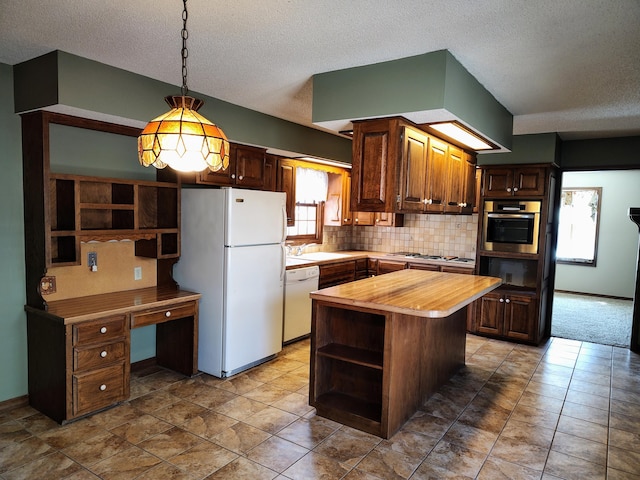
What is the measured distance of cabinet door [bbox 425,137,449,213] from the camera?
3500mm

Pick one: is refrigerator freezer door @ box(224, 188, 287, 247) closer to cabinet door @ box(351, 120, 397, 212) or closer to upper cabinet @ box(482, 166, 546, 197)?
cabinet door @ box(351, 120, 397, 212)

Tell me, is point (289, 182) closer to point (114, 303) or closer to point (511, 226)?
point (114, 303)

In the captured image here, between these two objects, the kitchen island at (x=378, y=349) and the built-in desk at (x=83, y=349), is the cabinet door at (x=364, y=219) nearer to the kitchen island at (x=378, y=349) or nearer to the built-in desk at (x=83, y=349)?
the kitchen island at (x=378, y=349)

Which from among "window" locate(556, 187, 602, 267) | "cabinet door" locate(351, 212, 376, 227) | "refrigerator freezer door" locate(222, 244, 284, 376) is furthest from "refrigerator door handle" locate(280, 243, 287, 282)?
"window" locate(556, 187, 602, 267)

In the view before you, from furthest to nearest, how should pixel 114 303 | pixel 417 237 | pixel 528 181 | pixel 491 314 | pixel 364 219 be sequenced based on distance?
pixel 417 237 → pixel 364 219 → pixel 491 314 → pixel 528 181 → pixel 114 303

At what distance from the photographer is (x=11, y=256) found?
3.13 meters

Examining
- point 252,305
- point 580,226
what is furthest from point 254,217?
point 580,226

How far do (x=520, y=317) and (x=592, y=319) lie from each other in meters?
2.14

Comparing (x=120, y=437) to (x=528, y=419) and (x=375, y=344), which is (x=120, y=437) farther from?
(x=528, y=419)

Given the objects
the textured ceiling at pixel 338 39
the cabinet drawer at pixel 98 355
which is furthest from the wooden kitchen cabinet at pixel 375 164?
the cabinet drawer at pixel 98 355

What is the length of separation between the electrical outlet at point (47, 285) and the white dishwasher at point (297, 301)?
6.88 feet

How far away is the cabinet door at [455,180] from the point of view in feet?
12.7

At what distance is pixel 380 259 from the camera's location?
5.89m

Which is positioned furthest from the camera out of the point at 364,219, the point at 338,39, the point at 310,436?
the point at 364,219
